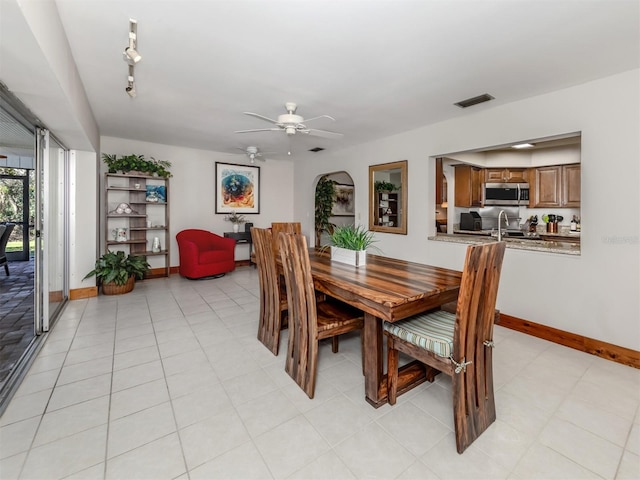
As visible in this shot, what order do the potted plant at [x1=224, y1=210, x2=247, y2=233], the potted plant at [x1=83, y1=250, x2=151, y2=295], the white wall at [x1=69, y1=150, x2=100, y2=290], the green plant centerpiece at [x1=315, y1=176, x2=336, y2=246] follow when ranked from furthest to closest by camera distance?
the green plant centerpiece at [x1=315, y1=176, x2=336, y2=246]
the potted plant at [x1=224, y1=210, x2=247, y2=233]
the potted plant at [x1=83, y1=250, x2=151, y2=295]
the white wall at [x1=69, y1=150, x2=100, y2=290]

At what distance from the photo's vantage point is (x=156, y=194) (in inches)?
211

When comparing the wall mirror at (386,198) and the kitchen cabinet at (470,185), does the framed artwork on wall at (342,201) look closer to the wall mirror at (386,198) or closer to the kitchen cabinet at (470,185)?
the wall mirror at (386,198)

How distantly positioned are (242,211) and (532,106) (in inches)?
205

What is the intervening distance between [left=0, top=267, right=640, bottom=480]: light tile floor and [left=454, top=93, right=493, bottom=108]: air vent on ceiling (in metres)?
2.47

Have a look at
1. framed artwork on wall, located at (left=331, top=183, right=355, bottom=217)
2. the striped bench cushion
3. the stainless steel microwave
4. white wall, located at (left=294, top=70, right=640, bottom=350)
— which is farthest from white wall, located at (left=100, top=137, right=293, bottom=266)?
the striped bench cushion

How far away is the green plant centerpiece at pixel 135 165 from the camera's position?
15.6ft

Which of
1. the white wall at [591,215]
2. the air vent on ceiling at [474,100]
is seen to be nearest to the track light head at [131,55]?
the air vent on ceiling at [474,100]

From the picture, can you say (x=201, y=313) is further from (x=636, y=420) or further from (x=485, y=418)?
(x=636, y=420)

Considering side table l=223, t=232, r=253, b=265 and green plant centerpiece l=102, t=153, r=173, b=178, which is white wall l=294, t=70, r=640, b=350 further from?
green plant centerpiece l=102, t=153, r=173, b=178

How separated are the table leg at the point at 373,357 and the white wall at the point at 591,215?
86.3 inches

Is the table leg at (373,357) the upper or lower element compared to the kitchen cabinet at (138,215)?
lower

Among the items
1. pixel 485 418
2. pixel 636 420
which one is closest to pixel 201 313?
pixel 485 418

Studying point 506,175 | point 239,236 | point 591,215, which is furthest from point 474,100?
point 239,236

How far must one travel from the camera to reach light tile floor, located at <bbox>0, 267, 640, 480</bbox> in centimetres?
144
